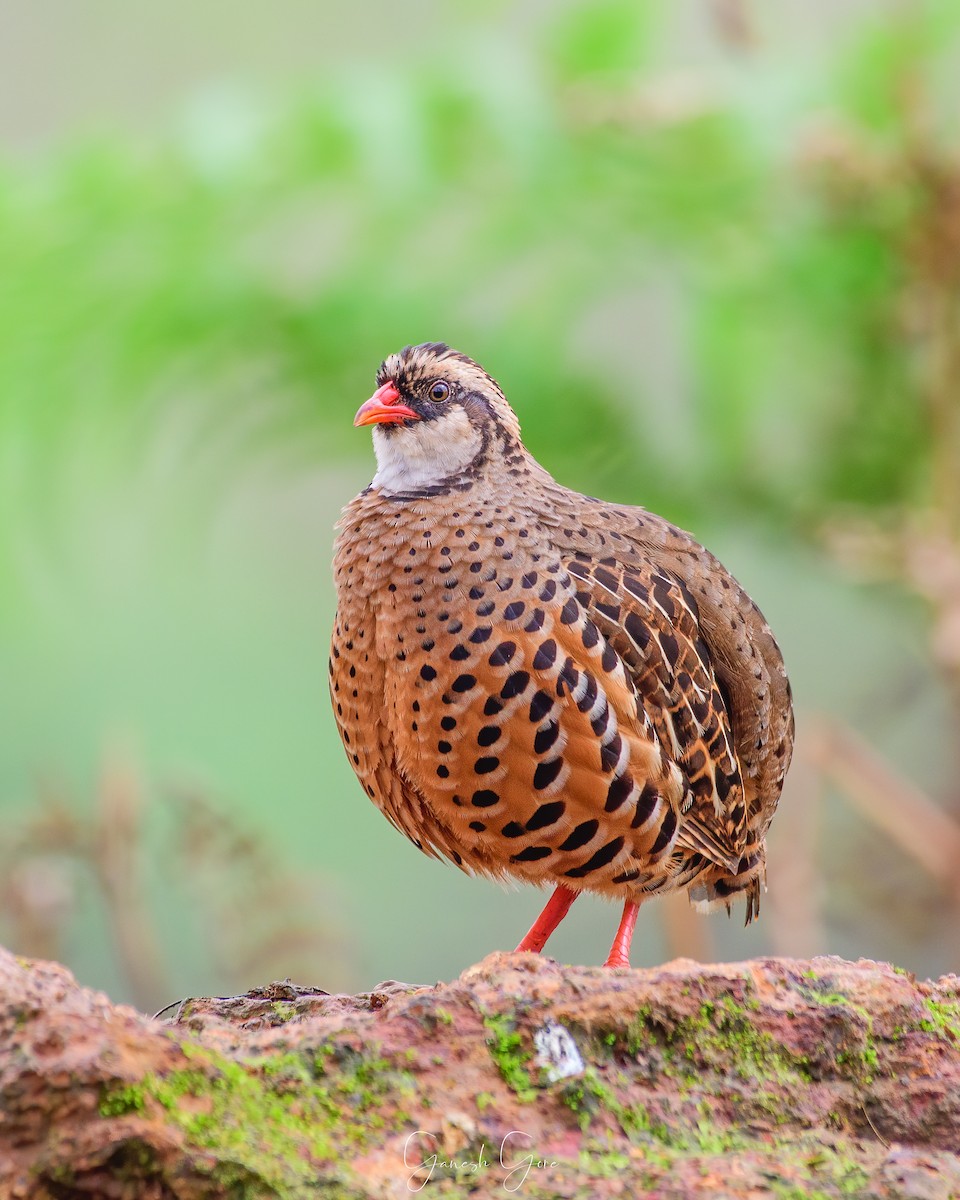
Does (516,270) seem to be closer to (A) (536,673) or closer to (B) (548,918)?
(B) (548,918)

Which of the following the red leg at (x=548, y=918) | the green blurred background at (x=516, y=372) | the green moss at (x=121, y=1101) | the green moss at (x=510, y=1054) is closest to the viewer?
the green moss at (x=121, y=1101)

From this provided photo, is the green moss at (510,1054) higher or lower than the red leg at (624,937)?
lower

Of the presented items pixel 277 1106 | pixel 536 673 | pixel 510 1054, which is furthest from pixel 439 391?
pixel 277 1106

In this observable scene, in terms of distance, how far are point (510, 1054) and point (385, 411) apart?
1409 mm

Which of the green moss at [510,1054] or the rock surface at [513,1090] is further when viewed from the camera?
the green moss at [510,1054]

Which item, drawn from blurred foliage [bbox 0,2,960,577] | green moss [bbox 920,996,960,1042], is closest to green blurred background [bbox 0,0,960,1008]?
blurred foliage [bbox 0,2,960,577]

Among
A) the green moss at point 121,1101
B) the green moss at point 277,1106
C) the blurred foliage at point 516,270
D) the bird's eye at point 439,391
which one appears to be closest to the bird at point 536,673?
the bird's eye at point 439,391

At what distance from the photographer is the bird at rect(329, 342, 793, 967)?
246 cm

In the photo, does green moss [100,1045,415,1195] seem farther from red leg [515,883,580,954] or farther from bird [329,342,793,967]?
red leg [515,883,580,954]

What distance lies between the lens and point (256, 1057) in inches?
67.6

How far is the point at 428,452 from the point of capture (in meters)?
2.82

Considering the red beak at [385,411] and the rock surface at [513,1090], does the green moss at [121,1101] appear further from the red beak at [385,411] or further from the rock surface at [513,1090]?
the red beak at [385,411]

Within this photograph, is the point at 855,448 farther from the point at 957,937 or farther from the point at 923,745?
the point at 957,937

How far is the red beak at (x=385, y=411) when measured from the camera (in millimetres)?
2777
